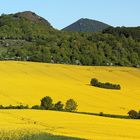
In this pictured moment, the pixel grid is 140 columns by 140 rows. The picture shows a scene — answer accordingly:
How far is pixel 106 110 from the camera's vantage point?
198 feet

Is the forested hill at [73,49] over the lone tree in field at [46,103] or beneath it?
over

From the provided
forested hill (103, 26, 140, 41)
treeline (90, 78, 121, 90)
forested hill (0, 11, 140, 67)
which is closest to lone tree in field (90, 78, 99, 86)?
treeline (90, 78, 121, 90)

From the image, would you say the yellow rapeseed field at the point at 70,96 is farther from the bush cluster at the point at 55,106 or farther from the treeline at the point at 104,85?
the bush cluster at the point at 55,106

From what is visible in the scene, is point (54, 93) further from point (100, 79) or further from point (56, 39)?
point (56, 39)

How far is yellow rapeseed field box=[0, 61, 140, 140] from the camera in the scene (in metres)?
37.4

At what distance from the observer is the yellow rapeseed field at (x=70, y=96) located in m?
37.4

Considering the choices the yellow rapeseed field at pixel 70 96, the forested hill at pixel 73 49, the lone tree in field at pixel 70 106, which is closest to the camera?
the yellow rapeseed field at pixel 70 96

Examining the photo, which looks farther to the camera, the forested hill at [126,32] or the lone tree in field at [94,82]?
the forested hill at [126,32]

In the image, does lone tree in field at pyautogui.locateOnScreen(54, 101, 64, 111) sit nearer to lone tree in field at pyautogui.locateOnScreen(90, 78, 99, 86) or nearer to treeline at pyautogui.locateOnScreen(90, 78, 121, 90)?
treeline at pyautogui.locateOnScreen(90, 78, 121, 90)

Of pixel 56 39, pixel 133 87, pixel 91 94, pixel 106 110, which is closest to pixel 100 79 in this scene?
pixel 133 87

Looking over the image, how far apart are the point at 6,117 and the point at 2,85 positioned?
29.0 metres

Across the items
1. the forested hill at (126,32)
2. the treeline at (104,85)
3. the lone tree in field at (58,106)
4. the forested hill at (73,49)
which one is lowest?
the lone tree in field at (58,106)

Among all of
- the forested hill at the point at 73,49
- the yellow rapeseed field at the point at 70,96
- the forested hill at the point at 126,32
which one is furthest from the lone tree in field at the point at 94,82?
the forested hill at the point at 126,32

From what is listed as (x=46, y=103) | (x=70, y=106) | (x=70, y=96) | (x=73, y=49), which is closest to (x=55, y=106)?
(x=46, y=103)
